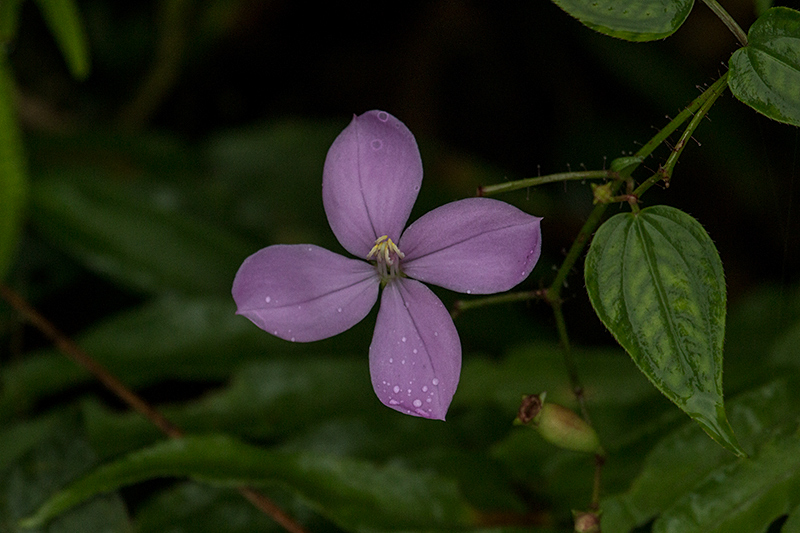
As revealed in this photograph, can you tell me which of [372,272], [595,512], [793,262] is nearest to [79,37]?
[372,272]

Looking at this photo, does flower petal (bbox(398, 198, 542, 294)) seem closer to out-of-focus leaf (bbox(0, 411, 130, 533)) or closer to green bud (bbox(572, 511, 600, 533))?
green bud (bbox(572, 511, 600, 533))

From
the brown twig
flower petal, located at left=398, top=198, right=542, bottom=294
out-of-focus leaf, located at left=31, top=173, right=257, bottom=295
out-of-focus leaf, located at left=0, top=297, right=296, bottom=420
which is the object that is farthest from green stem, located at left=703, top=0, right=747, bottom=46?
out-of-focus leaf, located at left=31, top=173, right=257, bottom=295

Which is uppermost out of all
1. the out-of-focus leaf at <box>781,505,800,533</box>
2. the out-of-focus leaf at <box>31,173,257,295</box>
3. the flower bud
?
the out-of-focus leaf at <box>31,173,257,295</box>

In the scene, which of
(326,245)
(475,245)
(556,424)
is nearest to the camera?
(475,245)

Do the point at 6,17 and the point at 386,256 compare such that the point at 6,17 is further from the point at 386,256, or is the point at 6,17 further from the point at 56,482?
the point at 386,256

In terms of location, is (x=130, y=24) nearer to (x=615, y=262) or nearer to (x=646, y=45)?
(x=646, y=45)

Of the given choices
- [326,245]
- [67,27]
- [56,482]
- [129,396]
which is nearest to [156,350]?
[129,396]
